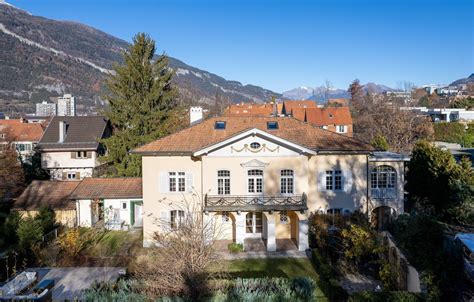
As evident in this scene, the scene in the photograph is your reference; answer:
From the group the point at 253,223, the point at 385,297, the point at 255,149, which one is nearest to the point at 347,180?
the point at 255,149

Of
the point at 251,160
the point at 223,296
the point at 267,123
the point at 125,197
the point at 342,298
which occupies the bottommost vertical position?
the point at 342,298

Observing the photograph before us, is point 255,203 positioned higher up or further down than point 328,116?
further down

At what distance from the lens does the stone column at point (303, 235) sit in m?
24.5

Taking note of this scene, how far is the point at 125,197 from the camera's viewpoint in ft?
96.3

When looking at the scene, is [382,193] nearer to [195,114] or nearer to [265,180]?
[265,180]

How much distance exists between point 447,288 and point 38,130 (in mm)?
57352

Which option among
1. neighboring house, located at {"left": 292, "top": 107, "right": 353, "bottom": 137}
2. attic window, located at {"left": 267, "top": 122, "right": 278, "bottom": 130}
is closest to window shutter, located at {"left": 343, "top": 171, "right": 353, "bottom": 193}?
attic window, located at {"left": 267, "top": 122, "right": 278, "bottom": 130}

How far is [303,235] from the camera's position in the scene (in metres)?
24.6

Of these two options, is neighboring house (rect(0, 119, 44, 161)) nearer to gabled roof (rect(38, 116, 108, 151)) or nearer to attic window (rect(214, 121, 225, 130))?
gabled roof (rect(38, 116, 108, 151))

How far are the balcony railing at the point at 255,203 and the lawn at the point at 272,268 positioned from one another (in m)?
2.89

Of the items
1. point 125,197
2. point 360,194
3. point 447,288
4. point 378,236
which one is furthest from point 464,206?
point 125,197

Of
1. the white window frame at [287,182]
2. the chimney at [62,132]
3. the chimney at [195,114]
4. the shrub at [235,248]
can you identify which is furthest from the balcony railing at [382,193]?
the chimney at [62,132]

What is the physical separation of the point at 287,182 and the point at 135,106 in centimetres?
1876

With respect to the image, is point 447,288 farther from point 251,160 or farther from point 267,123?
point 267,123
